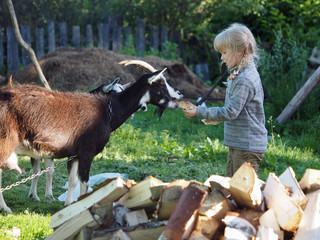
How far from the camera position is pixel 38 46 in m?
13.7

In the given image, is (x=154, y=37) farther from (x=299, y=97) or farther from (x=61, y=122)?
(x=61, y=122)

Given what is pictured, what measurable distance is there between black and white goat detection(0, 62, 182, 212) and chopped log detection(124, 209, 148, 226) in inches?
72.0

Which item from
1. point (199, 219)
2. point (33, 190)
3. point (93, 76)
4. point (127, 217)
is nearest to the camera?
point (199, 219)

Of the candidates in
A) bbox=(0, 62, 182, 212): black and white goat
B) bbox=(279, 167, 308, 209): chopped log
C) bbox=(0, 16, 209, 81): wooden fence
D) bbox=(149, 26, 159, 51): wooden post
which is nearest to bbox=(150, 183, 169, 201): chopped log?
bbox=(279, 167, 308, 209): chopped log

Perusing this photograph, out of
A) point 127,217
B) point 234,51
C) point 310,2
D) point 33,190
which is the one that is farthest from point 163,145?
point 310,2

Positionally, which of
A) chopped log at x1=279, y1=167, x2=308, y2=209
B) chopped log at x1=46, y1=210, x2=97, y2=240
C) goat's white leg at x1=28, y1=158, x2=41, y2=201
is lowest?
goat's white leg at x1=28, y1=158, x2=41, y2=201

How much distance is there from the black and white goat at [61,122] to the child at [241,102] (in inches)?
51.6

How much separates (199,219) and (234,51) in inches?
70.2

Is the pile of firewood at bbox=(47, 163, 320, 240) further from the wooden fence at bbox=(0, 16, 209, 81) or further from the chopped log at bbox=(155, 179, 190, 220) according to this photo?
the wooden fence at bbox=(0, 16, 209, 81)

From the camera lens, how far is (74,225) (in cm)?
318

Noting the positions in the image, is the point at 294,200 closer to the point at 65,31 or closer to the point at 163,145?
the point at 163,145

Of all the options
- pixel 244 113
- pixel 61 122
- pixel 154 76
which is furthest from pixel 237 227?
pixel 154 76

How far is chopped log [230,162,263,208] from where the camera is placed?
295cm

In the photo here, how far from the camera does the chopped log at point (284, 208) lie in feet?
9.48
